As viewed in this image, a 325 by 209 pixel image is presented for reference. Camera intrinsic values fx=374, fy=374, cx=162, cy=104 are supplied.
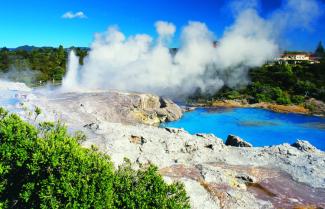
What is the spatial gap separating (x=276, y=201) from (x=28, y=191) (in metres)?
12.1

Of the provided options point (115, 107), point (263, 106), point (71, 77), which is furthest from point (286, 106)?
point (71, 77)

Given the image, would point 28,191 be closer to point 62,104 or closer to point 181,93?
point 62,104

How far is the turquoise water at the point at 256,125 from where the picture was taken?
40059 millimetres

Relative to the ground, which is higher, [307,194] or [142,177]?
[142,177]

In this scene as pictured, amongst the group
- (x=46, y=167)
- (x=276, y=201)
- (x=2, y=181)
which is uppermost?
(x=46, y=167)


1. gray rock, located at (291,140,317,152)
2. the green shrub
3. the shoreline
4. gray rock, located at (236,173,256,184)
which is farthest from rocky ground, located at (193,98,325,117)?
gray rock, located at (236,173,256,184)

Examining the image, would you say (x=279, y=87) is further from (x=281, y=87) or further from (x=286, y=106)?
(x=286, y=106)

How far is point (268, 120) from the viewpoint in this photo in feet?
160

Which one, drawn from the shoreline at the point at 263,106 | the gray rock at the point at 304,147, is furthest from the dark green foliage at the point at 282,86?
the gray rock at the point at 304,147

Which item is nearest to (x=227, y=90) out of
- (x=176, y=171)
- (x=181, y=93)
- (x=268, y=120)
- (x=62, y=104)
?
(x=181, y=93)

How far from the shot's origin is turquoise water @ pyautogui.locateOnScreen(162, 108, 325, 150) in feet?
131

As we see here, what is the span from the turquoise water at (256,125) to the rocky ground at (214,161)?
9.86m

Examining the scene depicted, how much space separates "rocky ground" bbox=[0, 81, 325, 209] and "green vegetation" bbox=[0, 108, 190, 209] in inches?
183

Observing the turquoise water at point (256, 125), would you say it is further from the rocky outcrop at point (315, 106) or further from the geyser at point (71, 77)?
the geyser at point (71, 77)
